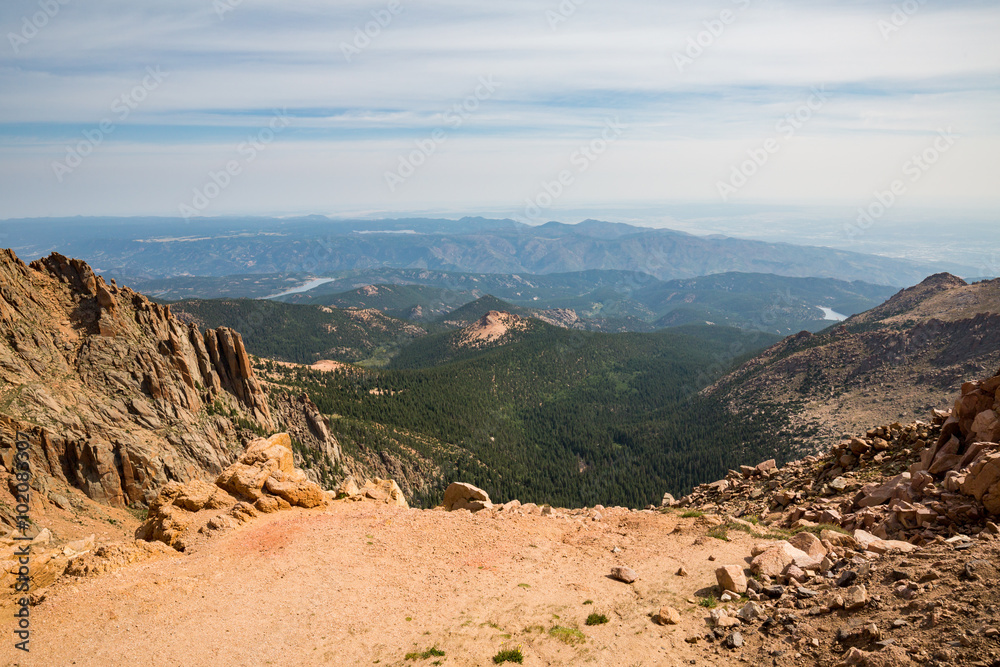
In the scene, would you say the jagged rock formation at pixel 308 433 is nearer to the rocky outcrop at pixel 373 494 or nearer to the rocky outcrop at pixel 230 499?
the rocky outcrop at pixel 373 494

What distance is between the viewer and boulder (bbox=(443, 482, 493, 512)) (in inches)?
1216

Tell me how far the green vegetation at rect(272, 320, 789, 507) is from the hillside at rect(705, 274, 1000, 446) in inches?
350

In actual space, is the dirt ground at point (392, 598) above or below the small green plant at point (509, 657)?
below

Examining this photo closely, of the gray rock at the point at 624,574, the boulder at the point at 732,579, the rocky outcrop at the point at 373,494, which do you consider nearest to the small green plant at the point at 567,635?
the gray rock at the point at 624,574

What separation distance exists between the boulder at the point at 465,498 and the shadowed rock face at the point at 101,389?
28.4 meters

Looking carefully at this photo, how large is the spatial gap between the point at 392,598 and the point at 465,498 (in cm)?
1203

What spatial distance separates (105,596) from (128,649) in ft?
12.6

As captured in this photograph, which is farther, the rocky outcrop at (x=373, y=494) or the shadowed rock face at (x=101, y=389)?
the shadowed rock face at (x=101, y=389)

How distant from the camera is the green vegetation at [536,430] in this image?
103000 mm

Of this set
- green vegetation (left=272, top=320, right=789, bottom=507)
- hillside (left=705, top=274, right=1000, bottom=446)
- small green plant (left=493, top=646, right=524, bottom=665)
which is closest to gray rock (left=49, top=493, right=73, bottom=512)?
small green plant (left=493, top=646, right=524, bottom=665)

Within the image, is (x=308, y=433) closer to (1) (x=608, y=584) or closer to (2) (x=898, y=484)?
(1) (x=608, y=584)

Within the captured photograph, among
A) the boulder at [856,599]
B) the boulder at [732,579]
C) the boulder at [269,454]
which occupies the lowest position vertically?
the boulder at [269,454]

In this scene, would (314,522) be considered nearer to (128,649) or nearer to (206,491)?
(206,491)

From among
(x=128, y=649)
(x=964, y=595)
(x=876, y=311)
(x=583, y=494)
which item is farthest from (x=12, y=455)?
(x=876, y=311)
